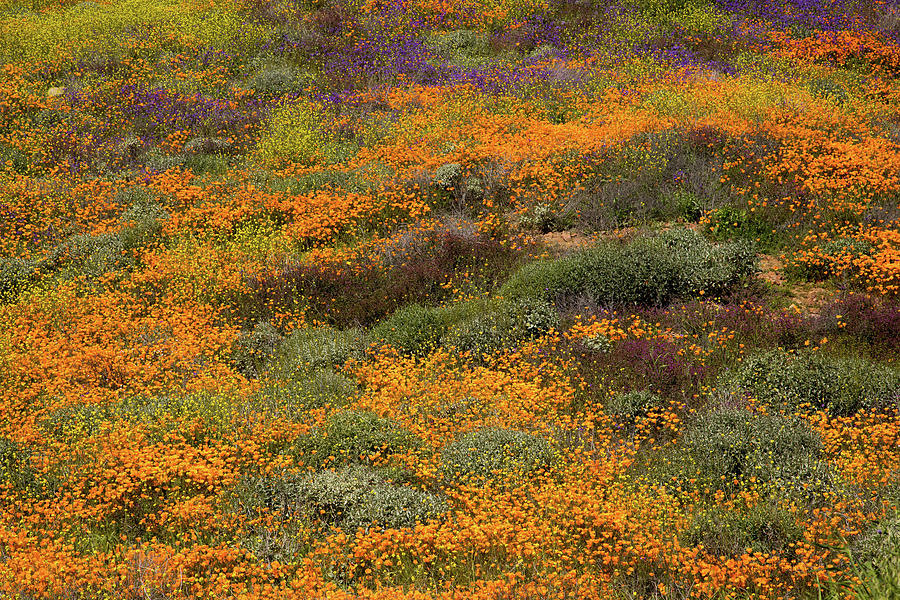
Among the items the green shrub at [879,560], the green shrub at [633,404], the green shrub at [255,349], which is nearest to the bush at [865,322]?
the green shrub at [633,404]

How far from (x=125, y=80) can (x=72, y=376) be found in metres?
13.3

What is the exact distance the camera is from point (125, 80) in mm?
19266

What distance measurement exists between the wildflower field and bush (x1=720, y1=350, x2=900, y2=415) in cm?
4

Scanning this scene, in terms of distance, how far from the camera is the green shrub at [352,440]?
7.19 m

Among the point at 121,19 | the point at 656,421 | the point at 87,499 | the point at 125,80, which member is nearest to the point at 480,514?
the point at 656,421

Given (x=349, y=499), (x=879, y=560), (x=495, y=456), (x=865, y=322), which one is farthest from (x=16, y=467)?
(x=865, y=322)

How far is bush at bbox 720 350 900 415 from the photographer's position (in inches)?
286

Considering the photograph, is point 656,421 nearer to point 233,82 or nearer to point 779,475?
point 779,475

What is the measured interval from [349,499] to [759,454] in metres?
3.92

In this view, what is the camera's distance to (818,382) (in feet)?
24.6

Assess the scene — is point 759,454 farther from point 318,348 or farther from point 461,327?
point 318,348

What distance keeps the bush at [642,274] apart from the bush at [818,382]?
6.29ft

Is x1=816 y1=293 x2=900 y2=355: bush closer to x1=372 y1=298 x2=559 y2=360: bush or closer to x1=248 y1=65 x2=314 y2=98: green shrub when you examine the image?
x1=372 y1=298 x2=559 y2=360: bush

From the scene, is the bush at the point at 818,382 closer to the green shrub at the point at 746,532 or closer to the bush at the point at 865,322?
the bush at the point at 865,322
